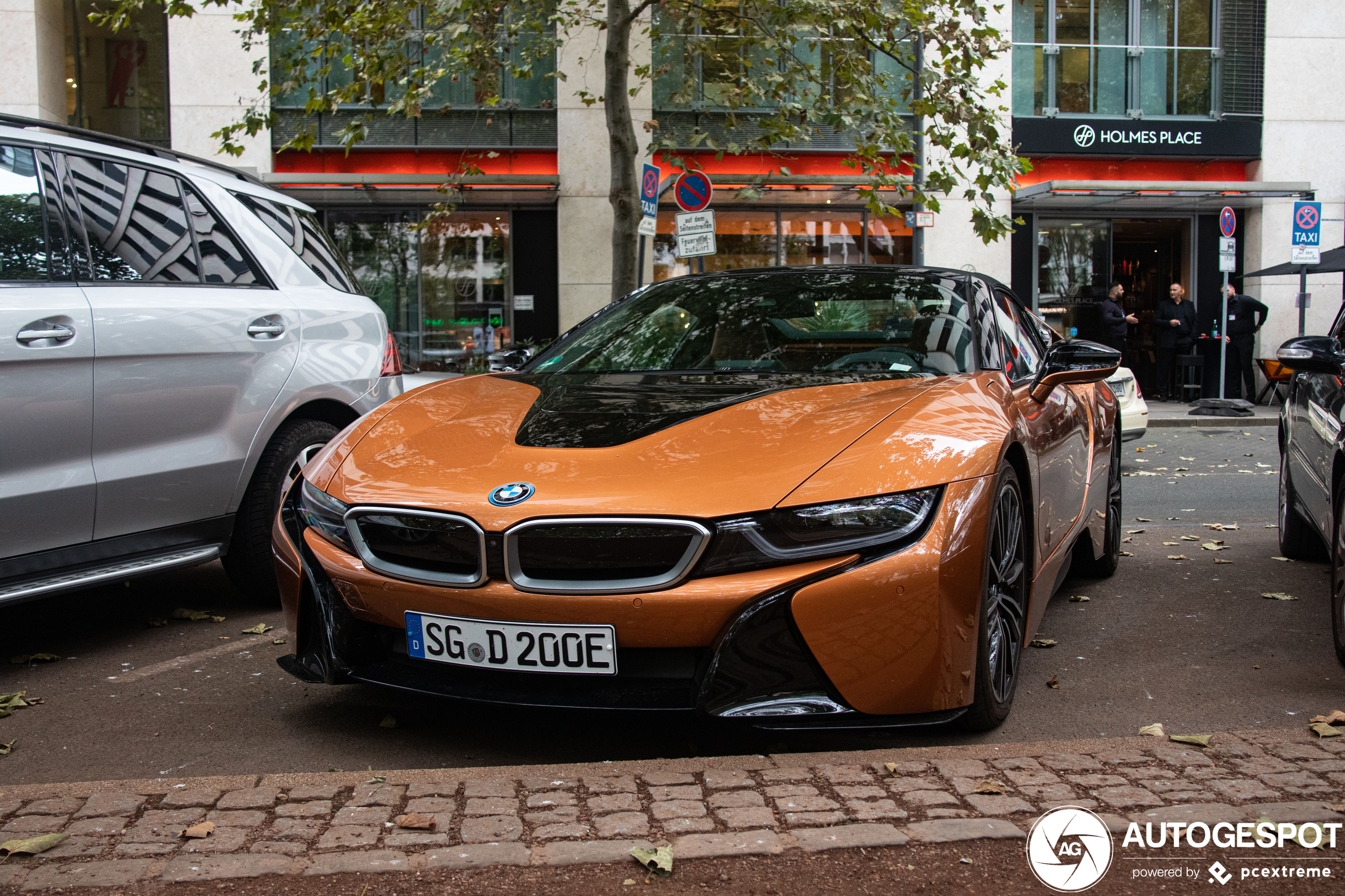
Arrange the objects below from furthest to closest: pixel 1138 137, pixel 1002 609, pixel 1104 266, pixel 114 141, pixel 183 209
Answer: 1. pixel 1104 266
2. pixel 1138 137
3. pixel 183 209
4. pixel 114 141
5. pixel 1002 609

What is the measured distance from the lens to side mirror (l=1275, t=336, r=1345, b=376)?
183 inches

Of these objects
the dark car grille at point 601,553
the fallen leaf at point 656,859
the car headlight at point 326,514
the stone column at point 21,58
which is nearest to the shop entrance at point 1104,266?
the stone column at point 21,58

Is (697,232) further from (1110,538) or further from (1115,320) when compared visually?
(1115,320)

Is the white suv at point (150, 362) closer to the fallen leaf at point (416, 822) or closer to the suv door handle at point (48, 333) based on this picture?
the suv door handle at point (48, 333)

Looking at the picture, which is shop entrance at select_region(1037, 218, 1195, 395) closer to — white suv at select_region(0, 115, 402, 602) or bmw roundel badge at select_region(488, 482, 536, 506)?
white suv at select_region(0, 115, 402, 602)

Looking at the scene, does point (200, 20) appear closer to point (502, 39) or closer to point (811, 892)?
point (502, 39)

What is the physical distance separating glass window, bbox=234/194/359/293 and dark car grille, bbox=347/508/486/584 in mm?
2578

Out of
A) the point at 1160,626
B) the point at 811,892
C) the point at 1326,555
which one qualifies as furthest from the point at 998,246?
the point at 811,892

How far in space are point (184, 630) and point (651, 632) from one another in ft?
8.93

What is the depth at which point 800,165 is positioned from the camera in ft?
64.7

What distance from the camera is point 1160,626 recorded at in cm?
484

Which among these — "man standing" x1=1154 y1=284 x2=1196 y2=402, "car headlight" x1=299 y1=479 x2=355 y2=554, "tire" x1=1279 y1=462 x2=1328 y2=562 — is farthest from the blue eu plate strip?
"man standing" x1=1154 y1=284 x2=1196 y2=402

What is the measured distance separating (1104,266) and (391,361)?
57.8 ft

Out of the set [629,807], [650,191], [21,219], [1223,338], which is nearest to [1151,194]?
[1223,338]
